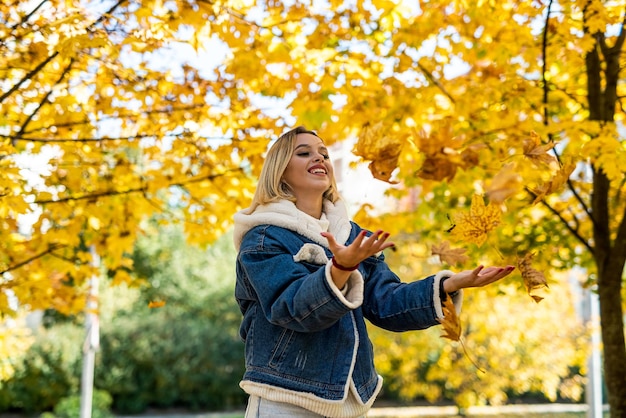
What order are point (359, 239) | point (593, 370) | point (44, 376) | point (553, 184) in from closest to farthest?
point (359, 239)
point (553, 184)
point (593, 370)
point (44, 376)

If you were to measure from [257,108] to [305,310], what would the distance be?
2.63m

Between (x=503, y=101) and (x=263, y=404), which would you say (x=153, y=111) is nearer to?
(x=503, y=101)

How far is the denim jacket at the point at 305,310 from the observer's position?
1.82 m

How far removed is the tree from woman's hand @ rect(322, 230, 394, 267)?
66.4 inches

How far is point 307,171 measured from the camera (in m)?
2.20

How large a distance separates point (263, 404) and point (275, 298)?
0.31 m

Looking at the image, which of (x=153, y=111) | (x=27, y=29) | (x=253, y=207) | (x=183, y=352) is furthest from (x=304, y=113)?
(x=183, y=352)

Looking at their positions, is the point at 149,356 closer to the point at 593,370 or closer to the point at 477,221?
the point at 593,370

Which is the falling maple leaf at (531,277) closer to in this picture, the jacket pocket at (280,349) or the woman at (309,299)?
the woman at (309,299)

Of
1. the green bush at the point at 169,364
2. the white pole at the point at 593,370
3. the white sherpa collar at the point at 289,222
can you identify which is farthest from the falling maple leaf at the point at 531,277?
the green bush at the point at 169,364

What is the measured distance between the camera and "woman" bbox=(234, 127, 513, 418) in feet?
5.90

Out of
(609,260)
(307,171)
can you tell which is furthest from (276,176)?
(609,260)

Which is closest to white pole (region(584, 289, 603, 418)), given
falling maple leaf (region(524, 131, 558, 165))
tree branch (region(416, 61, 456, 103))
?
tree branch (region(416, 61, 456, 103))

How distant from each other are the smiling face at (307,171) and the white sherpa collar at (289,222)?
7 centimetres
